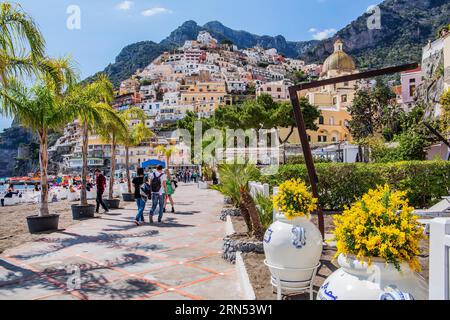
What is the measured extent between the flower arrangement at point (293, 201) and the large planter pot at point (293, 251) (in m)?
0.11

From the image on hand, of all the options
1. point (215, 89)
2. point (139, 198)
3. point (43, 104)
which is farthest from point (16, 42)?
point (215, 89)

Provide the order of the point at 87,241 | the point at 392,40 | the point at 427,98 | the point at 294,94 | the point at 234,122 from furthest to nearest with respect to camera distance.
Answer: the point at 392,40
the point at 427,98
the point at 234,122
the point at 87,241
the point at 294,94

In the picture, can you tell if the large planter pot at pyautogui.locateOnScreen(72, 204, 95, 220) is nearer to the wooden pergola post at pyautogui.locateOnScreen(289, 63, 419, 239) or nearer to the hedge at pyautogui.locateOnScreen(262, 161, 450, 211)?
the hedge at pyautogui.locateOnScreen(262, 161, 450, 211)

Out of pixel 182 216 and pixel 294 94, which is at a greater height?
pixel 294 94

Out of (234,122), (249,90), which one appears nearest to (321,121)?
(234,122)

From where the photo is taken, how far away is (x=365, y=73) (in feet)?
15.8

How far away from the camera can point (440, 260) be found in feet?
7.16

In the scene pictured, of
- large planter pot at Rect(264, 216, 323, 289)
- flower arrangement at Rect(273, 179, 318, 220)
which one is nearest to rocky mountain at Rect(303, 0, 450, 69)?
flower arrangement at Rect(273, 179, 318, 220)

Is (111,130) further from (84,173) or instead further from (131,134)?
(131,134)

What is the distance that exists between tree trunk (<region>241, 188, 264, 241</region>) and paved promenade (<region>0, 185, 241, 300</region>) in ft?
2.41

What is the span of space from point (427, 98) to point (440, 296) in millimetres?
48934

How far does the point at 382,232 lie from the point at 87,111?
30.9 feet

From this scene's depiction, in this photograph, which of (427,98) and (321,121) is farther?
(321,121)
